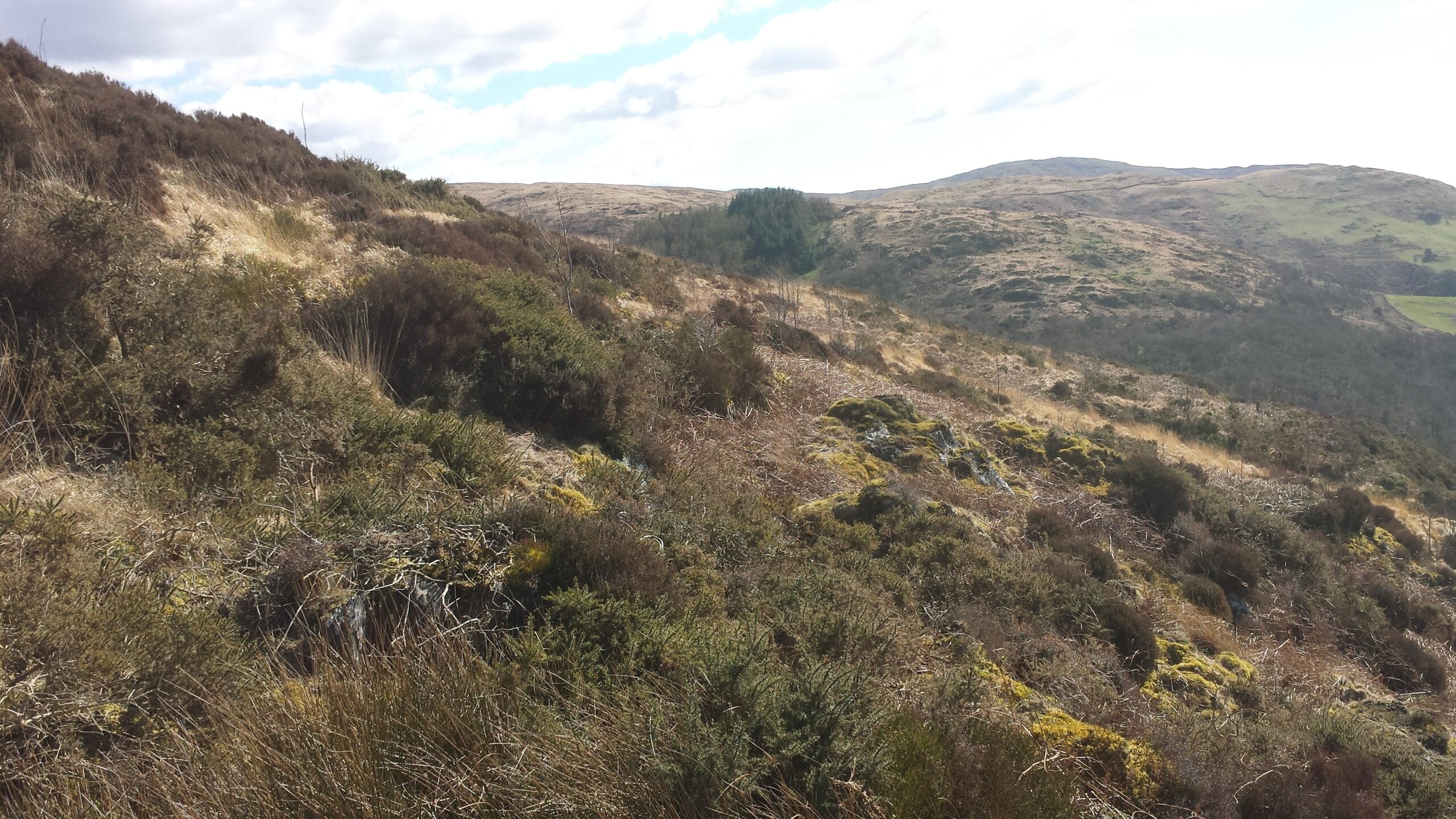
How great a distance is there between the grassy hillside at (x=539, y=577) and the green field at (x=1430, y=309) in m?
54.5

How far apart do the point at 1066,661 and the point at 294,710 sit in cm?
442

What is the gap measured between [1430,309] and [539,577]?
233ft

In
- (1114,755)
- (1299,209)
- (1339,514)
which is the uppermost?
(1299,209)

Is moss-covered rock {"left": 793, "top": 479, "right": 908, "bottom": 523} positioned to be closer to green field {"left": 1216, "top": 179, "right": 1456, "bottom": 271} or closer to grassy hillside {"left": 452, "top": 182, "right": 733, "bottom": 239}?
grassy hillside {"left": 452, "top": 182, "right": 733, "bottom": 239}

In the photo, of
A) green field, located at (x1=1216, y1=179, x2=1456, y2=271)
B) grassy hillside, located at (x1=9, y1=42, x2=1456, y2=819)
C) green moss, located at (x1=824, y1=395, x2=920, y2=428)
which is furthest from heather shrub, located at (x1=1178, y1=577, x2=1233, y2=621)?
green field, located at (x1=1216, y1=179, x2=1456, y2=271)

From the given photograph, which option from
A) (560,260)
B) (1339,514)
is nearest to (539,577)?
(560,260)

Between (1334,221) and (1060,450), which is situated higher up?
(1334,221)

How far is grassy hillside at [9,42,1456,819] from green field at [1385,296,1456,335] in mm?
54470

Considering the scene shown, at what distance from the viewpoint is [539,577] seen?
3.46 m

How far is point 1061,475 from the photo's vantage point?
10.7 metres

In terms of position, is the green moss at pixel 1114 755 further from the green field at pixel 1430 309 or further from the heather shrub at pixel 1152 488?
the green field at pixel 1430 309

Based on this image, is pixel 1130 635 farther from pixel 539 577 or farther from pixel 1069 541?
pixel 539 577

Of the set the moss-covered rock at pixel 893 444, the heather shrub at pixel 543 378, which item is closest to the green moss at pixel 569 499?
the heather shrub at pixel 543 378

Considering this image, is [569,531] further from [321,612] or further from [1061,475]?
[1061,475]
